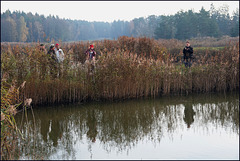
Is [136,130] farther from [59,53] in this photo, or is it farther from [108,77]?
[59,53]

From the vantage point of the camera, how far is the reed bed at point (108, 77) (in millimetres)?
10750

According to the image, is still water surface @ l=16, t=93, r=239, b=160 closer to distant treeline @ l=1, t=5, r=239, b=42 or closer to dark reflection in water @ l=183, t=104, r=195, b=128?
dark reflection in water @ l=183, t=104, r=195, b=128

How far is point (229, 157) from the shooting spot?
6047 mm

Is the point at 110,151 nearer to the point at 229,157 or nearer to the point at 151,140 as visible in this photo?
the point at 151,140

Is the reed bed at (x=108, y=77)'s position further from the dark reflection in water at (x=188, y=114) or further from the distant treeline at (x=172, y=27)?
the distant treeline at (x=172, y=27)

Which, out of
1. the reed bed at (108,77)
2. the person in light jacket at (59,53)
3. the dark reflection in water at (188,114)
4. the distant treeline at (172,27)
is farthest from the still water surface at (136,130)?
the distant treeline at (172,27)

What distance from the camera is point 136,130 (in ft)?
26.8

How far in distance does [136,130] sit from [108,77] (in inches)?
153

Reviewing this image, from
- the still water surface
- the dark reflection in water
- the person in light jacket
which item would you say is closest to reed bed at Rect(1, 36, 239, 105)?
the person in light jacket

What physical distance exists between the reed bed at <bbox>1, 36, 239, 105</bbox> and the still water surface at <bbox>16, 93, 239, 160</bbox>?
61cm

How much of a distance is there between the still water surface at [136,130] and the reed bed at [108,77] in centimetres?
61

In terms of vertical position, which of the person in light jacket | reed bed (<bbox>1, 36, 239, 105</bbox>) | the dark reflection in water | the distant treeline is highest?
the distant treeline

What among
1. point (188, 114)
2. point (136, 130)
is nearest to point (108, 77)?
point (188, 114)

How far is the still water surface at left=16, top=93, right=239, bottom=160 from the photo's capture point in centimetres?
642
